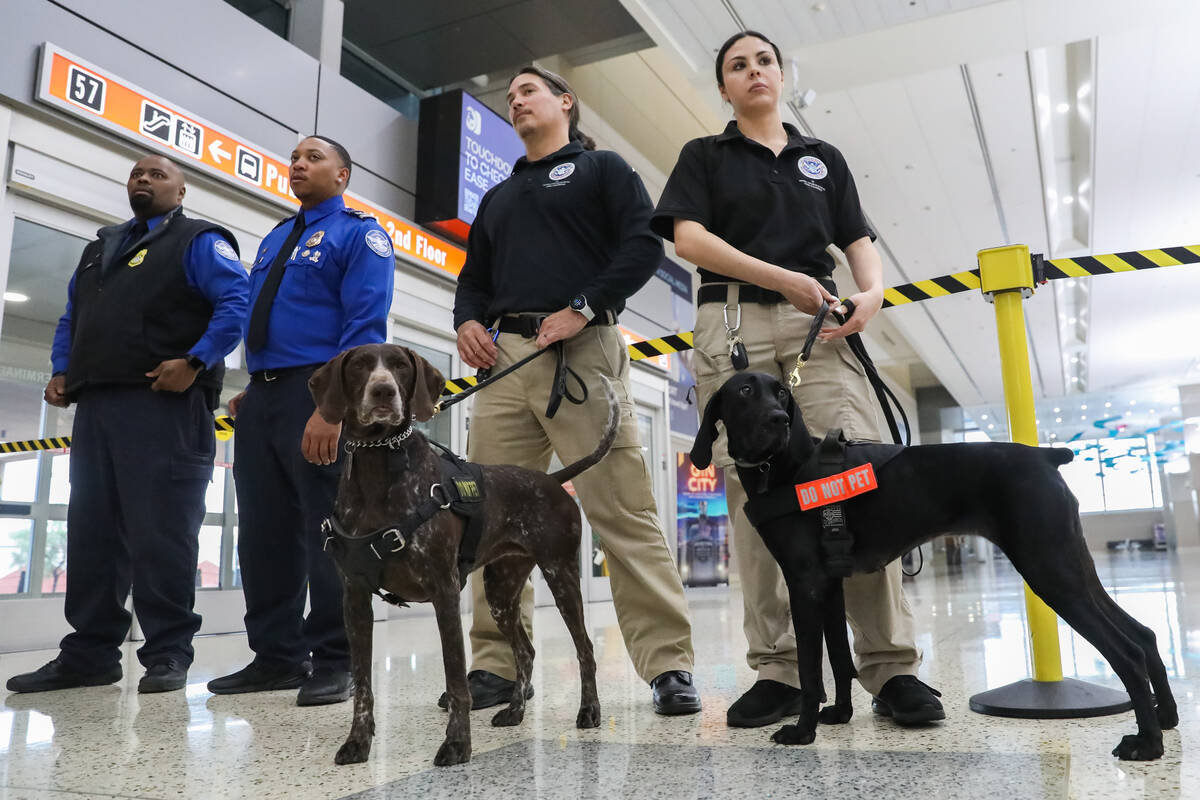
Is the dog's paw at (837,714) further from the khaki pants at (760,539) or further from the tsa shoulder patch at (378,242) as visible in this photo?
the tsa shoulder patch at (378,242)

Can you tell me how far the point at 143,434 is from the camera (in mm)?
2963

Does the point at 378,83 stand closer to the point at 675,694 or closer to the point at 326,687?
the point at 326,687

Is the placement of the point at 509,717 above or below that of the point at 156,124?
below

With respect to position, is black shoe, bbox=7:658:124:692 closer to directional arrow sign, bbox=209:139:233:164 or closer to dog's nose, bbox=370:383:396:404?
dog's nose, bbox=370:383:396:404

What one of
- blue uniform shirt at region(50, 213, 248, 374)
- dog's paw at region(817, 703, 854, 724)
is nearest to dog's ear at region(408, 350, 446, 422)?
dog's paw at region(817, 703, 854, 724)

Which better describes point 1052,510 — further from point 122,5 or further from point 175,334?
point 122,5

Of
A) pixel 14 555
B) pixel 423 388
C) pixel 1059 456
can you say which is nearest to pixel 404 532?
pixel 423 388

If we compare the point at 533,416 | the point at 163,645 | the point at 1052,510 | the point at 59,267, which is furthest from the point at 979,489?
the point at 59,267

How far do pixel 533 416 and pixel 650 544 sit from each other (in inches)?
19.9

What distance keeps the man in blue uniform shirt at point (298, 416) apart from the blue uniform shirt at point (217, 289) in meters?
0.18

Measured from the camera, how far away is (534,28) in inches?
314

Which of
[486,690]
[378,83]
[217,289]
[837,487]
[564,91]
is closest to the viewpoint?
[837,487]

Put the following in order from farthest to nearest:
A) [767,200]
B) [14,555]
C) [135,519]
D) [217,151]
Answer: [217,151]
[14,555]
[135,519]
[767,200]

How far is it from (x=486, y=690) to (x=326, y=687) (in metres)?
0.52
